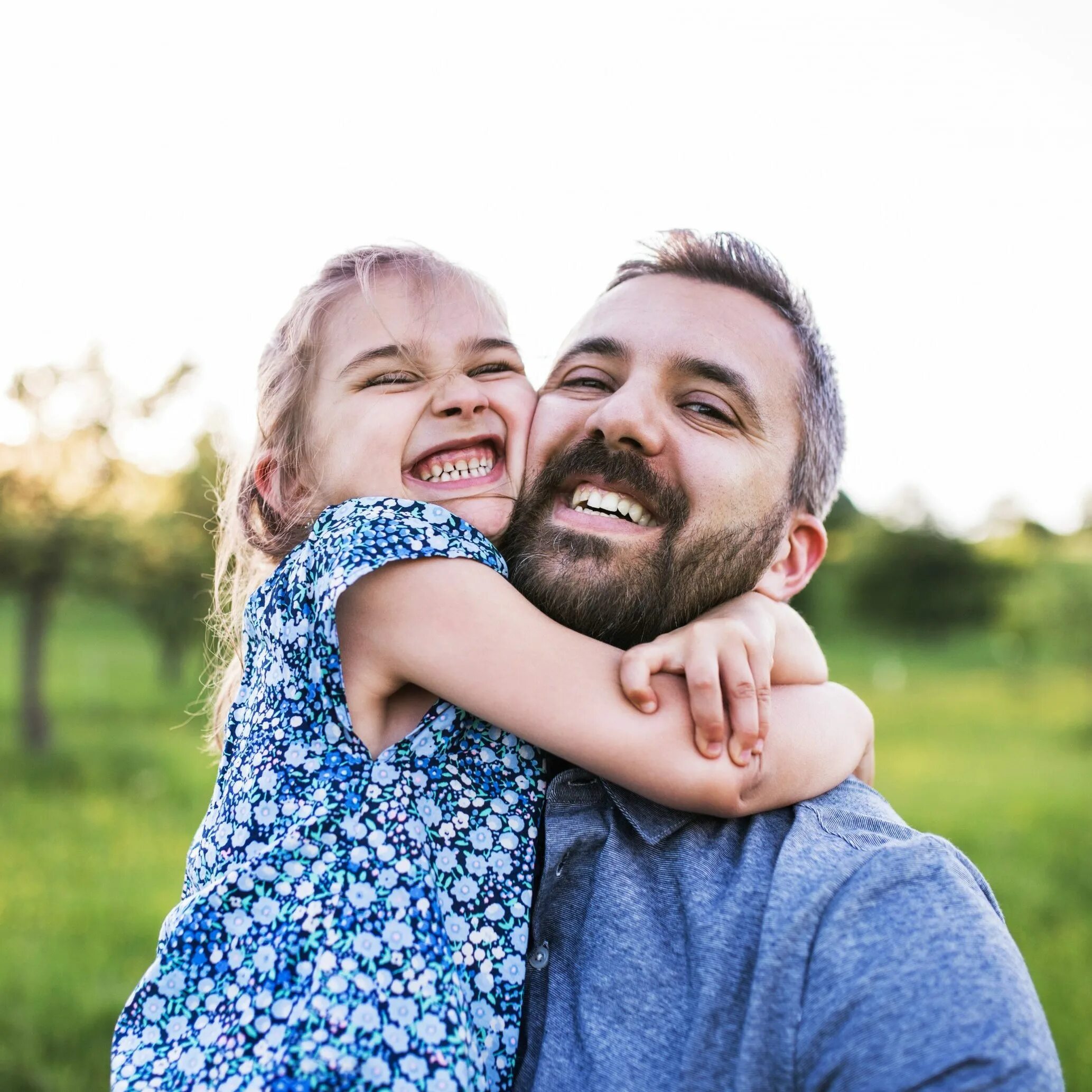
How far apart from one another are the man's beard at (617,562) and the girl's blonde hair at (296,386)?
570mm

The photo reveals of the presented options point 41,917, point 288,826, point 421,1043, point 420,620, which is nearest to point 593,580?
point 420,620

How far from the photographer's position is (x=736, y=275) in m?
2.96

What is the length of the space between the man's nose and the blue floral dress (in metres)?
0.51

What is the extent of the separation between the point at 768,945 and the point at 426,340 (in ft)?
5.40

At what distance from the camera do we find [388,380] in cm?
261

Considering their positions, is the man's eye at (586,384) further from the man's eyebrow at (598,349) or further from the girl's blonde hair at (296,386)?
the girl's blonde hair at (296,386)

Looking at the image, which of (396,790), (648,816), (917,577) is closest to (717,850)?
(648,816)

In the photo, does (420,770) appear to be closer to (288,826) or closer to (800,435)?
(288,826)

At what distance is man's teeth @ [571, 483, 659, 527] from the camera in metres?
2.61

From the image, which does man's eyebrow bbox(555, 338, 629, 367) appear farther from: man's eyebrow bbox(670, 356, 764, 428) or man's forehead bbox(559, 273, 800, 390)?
man's eyebrow bbox(670, 356, 764, 428)

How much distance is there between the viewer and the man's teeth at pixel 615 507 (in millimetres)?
2609

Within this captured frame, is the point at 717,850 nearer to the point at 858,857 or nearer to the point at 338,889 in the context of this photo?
the point at 858,857

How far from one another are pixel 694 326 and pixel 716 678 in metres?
1.13

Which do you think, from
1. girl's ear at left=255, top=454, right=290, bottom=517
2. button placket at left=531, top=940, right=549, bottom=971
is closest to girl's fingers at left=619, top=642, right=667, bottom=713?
button placket at left=531, top=940, right=549, bottom=971
